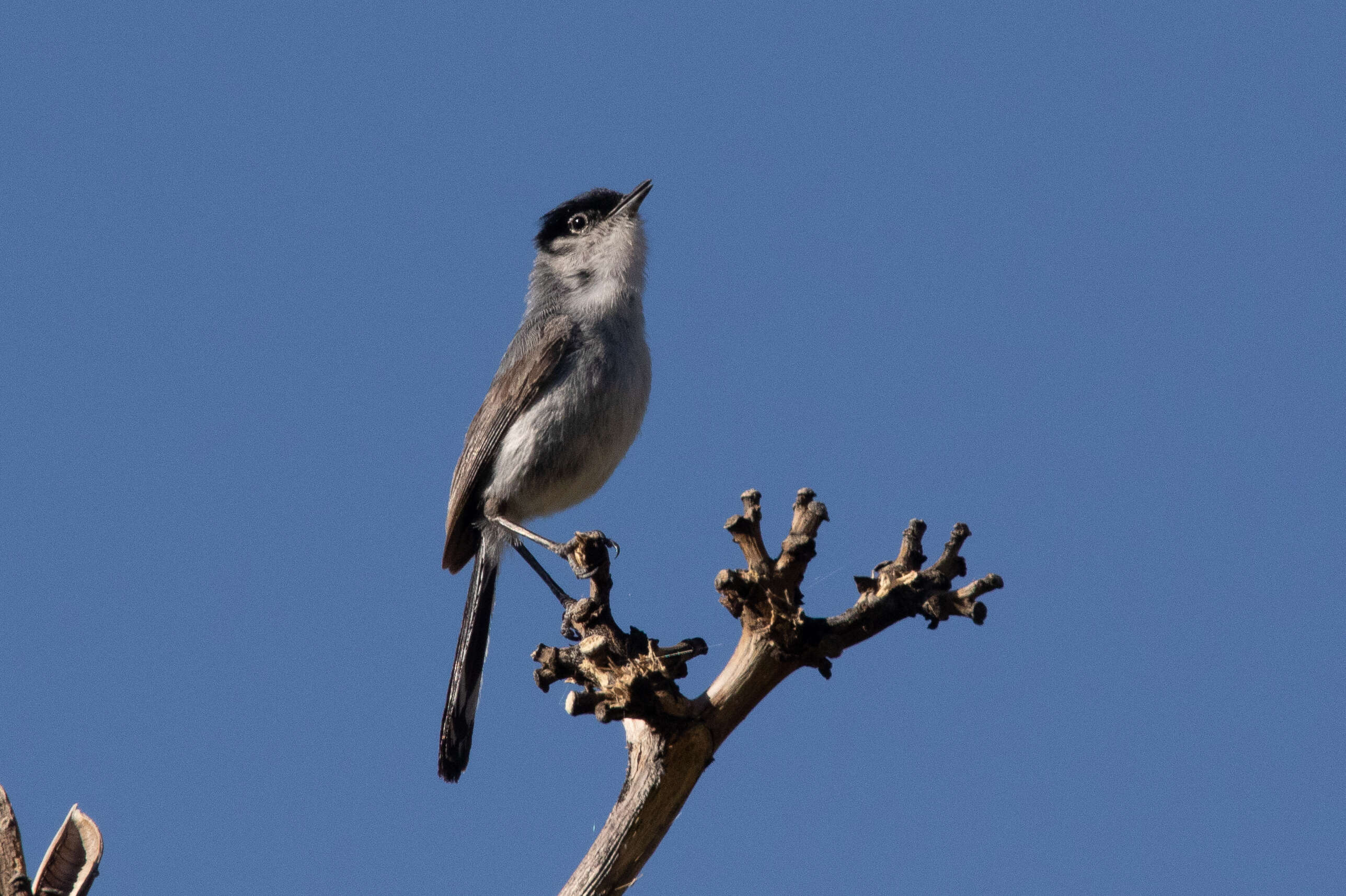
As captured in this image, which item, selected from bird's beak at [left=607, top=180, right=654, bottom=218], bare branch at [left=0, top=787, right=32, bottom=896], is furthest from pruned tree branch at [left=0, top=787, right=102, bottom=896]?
bird's beak at [left=607, top=180, right=654, bottom=218]

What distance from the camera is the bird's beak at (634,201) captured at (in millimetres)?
7109

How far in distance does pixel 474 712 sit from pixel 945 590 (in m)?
2.79

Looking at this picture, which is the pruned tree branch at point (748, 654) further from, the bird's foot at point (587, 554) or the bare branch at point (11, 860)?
the bare branch at point (11, 860)

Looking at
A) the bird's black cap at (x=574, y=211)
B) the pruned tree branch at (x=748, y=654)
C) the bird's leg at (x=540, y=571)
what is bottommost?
the pruned tree branch at (x=748, y=654)

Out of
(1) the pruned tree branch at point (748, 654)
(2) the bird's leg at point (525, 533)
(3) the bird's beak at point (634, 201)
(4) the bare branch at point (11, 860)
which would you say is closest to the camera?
(4) the bare branch at point (11, 860)

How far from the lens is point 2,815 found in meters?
3.21

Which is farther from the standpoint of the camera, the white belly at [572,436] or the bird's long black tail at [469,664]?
the white belly at [572,436]

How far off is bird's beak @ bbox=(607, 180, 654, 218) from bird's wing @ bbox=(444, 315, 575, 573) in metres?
1.02

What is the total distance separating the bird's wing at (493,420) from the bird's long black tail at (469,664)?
0.48 ft

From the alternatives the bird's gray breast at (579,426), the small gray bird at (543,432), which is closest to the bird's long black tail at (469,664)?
the small gray bird at (543,432)

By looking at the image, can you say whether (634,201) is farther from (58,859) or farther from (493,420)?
(58,859)

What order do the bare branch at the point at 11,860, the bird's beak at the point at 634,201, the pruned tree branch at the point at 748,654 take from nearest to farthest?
1. the bare branch at the point at 11,860
2. the pruned tree branch at the point at 748,654
3. the bird's beak at the point at 634,201

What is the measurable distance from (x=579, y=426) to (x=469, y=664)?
1293 millimetres

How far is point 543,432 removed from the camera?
603 cm
